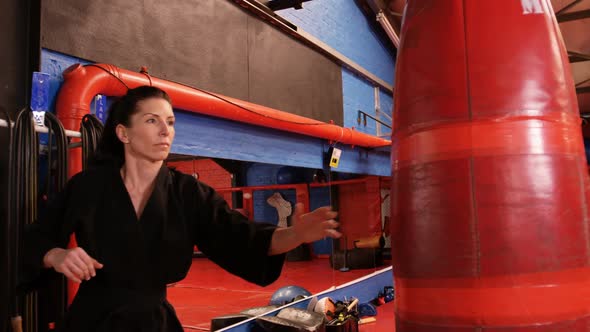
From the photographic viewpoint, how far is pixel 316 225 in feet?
4.76

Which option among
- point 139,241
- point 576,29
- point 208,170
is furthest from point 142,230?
point 208,170

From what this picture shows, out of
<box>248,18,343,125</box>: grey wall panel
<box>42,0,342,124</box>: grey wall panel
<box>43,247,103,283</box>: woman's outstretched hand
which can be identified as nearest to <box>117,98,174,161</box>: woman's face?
<box>43,247,103,283</box>: woman's outstretched hand

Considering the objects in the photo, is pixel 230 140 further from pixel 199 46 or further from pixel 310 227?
pixel 310 227

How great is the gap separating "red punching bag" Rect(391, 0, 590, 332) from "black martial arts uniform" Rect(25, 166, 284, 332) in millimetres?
521

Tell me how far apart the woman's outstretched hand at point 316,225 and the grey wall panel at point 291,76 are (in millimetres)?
3342

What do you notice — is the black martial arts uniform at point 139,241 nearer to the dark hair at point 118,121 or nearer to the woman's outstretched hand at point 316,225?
the dark hair at point 118,121

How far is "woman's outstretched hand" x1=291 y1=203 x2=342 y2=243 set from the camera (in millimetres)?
1438

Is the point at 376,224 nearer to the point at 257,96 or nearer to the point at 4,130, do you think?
the point at 257,96

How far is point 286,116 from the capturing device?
4668 millimetres

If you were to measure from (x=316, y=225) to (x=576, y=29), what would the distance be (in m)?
6.13

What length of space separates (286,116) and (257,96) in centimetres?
38

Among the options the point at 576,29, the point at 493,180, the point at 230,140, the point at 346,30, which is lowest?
the point at 493,180

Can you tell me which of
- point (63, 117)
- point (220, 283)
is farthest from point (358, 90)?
point (63, 117)

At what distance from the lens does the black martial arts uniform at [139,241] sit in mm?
1426
